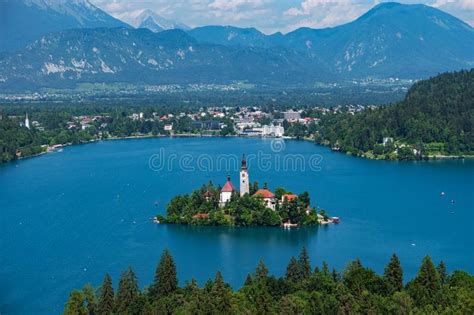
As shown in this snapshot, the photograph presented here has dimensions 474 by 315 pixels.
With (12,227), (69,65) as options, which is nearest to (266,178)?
(12,227)

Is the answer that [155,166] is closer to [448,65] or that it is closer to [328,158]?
[328,158]

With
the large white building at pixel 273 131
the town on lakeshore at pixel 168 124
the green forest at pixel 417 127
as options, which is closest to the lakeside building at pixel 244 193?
the green forest at pixel 417 127

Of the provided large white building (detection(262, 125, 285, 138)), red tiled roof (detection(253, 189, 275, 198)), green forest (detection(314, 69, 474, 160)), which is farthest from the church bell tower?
large white building (detection(262, 125, 285, 138))

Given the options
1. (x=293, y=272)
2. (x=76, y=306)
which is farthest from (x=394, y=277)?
(x=76, y=306)

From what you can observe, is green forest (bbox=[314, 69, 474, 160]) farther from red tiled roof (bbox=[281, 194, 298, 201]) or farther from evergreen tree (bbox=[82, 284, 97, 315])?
evergreen tree (bbox=[82, 284, 97, 315])
